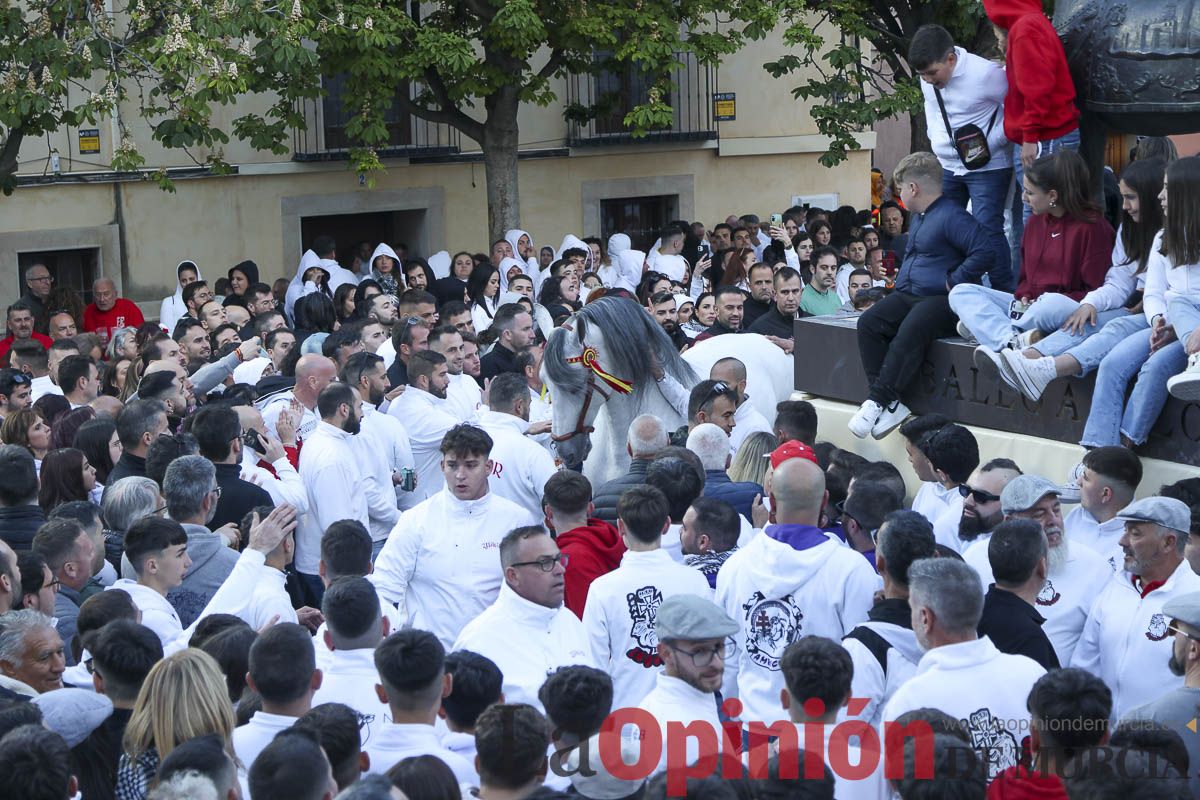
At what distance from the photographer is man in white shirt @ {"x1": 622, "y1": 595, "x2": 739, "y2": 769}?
4371 mm

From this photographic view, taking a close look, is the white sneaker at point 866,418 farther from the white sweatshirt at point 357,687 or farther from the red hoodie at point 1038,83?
the white sweatshirt at point 357,687

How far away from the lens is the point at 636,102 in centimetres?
2053

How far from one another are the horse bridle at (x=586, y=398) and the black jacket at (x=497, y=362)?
6.67 ft

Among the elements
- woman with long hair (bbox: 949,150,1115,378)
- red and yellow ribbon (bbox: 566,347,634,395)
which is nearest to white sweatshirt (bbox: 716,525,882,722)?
woman with long hair (bbox: 949,150,1115,378)

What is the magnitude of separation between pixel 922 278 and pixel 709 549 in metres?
2.62

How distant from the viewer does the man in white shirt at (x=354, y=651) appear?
475 cm

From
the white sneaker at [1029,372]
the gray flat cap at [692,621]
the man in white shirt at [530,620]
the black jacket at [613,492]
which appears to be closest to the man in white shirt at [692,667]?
the gray flat cap at [692,621]

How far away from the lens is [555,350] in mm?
7695

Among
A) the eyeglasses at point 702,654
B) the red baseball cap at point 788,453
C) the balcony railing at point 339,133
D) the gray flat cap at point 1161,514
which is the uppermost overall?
the balcony railing at point 339,133

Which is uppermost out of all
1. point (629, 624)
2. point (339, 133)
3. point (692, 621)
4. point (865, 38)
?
point (865, 38)

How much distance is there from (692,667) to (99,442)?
4.25 m

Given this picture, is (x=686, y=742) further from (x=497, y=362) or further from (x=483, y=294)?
(x=483, y=294)

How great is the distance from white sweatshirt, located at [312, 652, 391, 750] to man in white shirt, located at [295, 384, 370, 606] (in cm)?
251

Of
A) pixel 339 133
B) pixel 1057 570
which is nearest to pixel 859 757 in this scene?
pixel 1057 570
